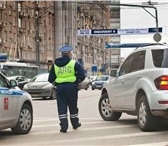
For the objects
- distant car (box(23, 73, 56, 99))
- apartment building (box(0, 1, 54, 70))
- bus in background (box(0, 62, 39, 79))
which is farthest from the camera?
apartment building (box(0, 1, 54, 70))

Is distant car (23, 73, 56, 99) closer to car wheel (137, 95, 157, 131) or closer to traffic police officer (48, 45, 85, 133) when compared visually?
traffic police officer (48, 45, 85, 133)

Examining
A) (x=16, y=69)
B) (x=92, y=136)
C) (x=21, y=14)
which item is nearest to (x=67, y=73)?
(x=92, y=136)

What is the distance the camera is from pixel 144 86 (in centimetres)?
959

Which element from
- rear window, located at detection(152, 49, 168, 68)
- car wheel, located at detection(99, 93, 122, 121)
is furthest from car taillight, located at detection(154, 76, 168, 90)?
car wheel, located at detection(99, 93, 122, 121)

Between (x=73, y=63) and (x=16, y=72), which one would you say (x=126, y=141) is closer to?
(x=73, y=63)

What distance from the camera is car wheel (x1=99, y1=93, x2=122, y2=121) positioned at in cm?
1209

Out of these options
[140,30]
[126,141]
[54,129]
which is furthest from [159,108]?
[140,30]

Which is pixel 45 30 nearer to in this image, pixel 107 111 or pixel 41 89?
pixel 41 89

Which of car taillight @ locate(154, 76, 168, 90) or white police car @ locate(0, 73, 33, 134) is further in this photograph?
car taillight @ locate(154, 76, 168, 90)

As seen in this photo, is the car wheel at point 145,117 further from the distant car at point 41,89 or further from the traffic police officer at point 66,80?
the distant car at point 41,89

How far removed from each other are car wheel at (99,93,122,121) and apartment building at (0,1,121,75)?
114 ft

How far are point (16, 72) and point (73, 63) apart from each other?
32.2 metres

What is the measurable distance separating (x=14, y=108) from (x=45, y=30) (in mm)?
68984

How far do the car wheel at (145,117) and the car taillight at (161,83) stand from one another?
0.49 m
